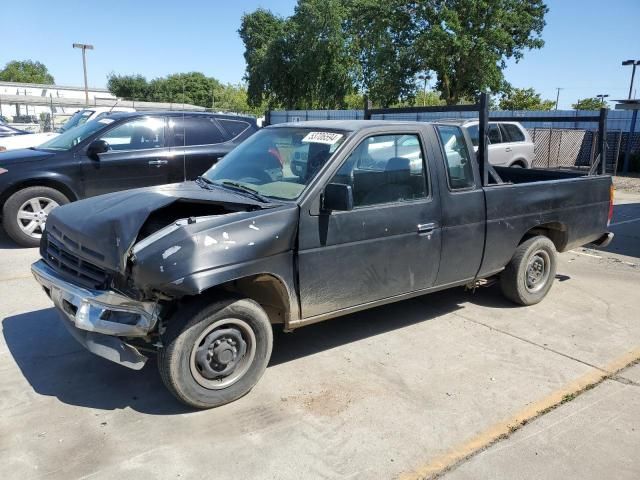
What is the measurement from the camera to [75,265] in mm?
3650

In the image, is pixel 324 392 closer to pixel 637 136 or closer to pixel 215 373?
pixel 215 373

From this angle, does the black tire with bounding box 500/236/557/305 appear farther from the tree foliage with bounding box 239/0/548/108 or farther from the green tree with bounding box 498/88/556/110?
the green tree with bounding box 498/88/556/110

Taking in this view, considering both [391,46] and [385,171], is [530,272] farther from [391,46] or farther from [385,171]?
[391,46]

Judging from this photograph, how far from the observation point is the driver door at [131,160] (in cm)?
781

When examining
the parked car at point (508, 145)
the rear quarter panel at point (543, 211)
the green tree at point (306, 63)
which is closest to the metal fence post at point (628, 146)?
the parked car at point (508, 145)

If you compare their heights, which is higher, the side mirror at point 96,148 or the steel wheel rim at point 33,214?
the side mirror at point 96,148

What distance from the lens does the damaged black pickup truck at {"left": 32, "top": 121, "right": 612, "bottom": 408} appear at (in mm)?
3275

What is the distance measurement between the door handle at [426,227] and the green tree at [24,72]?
408ft

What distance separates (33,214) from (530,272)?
6.43 metres

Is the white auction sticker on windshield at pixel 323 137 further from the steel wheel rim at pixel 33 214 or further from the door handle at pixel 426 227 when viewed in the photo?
the steel wheel rim at pixel 33 214

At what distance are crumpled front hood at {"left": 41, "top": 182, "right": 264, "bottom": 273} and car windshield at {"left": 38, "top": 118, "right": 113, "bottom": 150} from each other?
14.2 ft

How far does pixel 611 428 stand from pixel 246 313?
243 cm

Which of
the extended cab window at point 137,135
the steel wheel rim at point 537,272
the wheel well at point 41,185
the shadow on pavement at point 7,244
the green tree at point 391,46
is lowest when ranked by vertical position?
the shadow on pavement at point 7,244

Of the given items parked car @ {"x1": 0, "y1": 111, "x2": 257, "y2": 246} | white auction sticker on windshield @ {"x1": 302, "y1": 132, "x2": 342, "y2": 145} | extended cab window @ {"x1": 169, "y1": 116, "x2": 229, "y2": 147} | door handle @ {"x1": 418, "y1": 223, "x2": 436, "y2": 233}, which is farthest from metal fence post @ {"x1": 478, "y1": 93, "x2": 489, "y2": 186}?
extended cab window @ {"x1": 169, "y1": 116, "x2": 229, "y2": 147}
